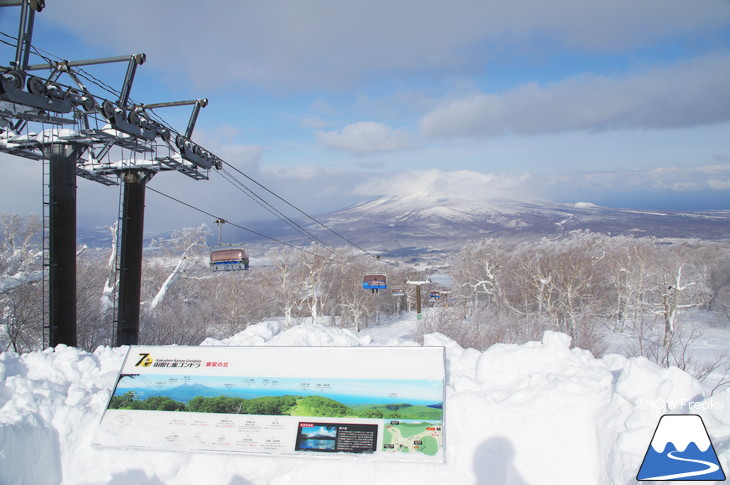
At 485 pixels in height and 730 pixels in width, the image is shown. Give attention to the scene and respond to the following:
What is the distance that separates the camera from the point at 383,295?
5844 cm

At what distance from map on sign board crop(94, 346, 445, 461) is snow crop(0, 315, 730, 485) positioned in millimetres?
290

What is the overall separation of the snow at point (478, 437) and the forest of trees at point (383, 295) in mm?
8294

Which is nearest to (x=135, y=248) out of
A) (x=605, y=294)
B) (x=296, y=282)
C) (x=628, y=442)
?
(x=628, y=442)

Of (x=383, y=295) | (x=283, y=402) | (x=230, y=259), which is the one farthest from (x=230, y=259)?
(x=383, y=295)

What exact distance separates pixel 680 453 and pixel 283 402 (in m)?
5.27

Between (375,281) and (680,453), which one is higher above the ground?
(375,281)

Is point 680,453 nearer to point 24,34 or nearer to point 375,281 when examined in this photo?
point 24,34

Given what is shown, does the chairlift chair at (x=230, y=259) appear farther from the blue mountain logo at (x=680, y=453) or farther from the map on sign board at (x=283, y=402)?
the blue mountain logo at (x=680, y=453)

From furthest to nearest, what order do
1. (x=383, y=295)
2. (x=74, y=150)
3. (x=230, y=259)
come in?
(x=383, y=295)
(x=230, y=259)
(x=74, y=150)

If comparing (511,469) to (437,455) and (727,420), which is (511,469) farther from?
(727,420)

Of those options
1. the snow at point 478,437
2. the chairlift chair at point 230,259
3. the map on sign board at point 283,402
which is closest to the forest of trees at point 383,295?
the chairlift chair at point 230,259

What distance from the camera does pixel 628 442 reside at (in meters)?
5.86

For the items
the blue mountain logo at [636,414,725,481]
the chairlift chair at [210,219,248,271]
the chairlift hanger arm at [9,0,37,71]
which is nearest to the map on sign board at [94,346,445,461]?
the blue mountain logo at [636,414,725,481]

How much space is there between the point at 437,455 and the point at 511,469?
1.45 metres
